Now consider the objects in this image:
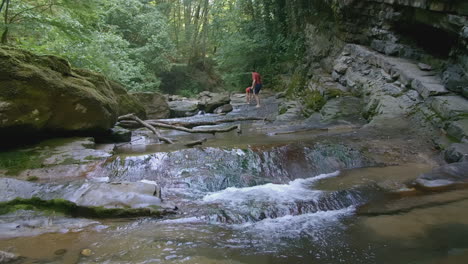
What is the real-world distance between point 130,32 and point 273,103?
13166 millimetres

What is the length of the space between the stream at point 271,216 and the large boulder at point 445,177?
0.89ft

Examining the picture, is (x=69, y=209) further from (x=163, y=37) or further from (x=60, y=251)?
(x=163, y=37)

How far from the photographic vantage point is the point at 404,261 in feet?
8.91

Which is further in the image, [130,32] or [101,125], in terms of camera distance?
[130,32]

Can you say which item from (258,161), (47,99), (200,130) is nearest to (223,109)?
(200,130)

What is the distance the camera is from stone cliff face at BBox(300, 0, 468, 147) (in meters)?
7.94

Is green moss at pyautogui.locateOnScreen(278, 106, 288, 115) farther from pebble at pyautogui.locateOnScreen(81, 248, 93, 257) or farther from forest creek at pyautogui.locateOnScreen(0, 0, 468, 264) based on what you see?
pebble at pyautogui.locateOnScreen(81, 248, 93, 257)

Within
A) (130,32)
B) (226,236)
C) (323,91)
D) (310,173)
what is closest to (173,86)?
(130,32)

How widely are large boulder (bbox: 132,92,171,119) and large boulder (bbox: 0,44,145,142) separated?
556cm

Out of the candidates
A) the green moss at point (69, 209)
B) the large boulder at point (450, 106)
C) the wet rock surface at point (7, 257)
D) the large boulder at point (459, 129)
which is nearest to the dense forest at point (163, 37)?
the green moss at point (69, 209)

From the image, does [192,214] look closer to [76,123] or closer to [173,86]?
[76,123]

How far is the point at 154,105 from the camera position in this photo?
45.0 ft

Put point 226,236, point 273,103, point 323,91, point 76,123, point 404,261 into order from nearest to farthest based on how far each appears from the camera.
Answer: point 404,261
point 226,236
point 76,123
point 323,91
point 273,103

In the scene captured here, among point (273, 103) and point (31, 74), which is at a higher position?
point (31, 74)
